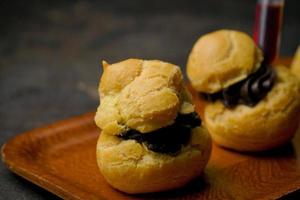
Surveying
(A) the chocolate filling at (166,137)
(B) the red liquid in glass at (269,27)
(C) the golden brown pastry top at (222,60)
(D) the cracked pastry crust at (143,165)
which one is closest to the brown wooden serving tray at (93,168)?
(D) the cracked pastry crust at (143,165)

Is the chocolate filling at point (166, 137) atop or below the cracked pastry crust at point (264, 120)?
atop

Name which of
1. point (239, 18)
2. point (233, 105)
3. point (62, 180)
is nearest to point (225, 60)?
point (233, 105)

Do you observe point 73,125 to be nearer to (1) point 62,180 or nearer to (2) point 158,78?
(1) point 62,180

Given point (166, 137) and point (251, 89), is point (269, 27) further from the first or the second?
point (166, 137)

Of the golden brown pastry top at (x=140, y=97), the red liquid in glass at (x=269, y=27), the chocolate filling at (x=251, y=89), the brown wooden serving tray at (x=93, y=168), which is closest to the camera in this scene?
the golden brown pastry top at (x=140, y=97)

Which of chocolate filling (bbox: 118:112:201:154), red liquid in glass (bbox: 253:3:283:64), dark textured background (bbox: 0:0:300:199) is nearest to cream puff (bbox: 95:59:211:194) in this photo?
chocolate filling (bbox: 118:112:201:154)

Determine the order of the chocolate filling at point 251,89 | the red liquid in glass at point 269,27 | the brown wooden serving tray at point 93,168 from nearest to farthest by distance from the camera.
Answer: the brown wooden serving tray at point 93,168 → the chocolate filling at point 251,89 → the red liquid in glass at point 269,27

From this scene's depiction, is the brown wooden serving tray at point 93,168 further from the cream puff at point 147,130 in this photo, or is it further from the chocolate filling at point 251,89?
the chocolate filling at point 251,89
